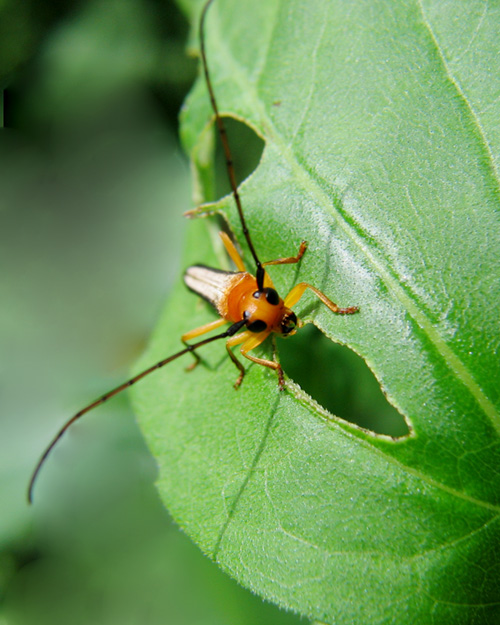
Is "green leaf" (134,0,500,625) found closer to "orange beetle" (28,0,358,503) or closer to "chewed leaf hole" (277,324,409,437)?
"orange beetle" (28,0,358,503)

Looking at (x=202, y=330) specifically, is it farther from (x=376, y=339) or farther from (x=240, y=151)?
(x=376, y=339)

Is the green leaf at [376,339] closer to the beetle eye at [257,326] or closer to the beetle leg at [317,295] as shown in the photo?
the beetle leg at [317,295]

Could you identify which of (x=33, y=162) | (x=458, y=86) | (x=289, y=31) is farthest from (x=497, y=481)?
(x=33, y=162)

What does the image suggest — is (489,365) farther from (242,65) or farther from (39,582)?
(39,582)

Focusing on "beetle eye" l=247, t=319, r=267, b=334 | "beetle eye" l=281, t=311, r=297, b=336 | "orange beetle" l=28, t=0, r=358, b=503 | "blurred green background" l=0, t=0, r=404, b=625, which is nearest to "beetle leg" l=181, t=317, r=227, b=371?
"orange beetle" l=28, t=0, r=358, b=503

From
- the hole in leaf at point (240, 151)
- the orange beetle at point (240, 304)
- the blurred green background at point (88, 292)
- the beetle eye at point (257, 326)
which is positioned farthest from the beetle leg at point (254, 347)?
the blurred green background at point (88, 292)

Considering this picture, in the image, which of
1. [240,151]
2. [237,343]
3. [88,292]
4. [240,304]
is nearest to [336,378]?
[237,343]
